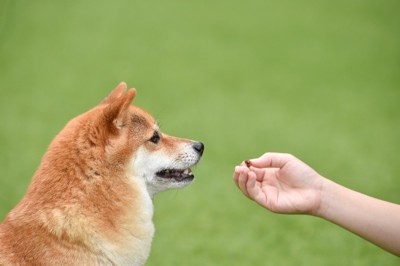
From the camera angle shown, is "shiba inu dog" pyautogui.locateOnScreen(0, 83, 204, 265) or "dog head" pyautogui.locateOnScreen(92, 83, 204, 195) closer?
"shiba inu dog" pyautogui.locateOnScreen(0, 83, 204, 265)

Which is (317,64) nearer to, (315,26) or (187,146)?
(315,26)

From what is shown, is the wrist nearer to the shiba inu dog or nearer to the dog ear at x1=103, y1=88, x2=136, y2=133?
the shiba inu dog

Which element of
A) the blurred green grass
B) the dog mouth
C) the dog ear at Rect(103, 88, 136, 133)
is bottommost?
the blurred green grass

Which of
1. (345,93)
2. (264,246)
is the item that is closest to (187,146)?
(264,246)

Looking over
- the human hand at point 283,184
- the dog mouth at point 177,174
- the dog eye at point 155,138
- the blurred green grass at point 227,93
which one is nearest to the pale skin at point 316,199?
the human hand at point 283,184

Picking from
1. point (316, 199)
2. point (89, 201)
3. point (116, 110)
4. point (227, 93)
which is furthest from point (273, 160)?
point (227, 93)

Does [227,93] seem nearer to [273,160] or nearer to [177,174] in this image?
[177,174]

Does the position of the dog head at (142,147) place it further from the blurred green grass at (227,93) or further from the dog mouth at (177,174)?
the blurred green grass at (227,93)

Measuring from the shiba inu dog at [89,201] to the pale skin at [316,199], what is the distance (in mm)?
573

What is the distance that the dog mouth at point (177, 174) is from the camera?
124 inches

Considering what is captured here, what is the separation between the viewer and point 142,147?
298 centimetres

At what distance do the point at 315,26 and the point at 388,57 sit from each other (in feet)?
5.85

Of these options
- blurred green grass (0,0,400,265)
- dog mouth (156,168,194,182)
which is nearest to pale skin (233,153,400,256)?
dog mouth (156,168,194,182)

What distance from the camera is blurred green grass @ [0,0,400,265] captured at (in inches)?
199
